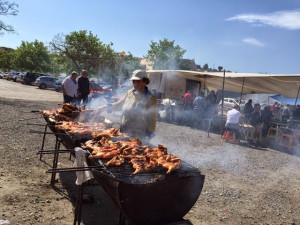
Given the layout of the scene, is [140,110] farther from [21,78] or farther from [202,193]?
[21,78]

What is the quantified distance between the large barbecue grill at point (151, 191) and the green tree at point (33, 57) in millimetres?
54400

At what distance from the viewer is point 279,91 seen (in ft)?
54.2

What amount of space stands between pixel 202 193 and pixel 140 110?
2405 mm

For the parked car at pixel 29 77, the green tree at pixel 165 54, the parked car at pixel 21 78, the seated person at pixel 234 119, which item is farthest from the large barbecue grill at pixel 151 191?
the parked car at pixel 21 78

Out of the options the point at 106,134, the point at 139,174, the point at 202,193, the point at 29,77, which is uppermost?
the point at 29,77

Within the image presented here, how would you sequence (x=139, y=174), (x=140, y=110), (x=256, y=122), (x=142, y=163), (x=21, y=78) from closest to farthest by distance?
(x=139, y=174) → (x=142, y=163) → (x=140, y=110) → (x=256, y=122) → (x=21, y=78)

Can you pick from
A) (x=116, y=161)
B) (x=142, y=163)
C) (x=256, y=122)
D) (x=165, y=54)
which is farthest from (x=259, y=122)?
(x=165, y=54)

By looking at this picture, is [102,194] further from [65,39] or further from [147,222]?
[65,39]

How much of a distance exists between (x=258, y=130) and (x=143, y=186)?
33.8 feet

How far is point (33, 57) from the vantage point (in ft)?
166

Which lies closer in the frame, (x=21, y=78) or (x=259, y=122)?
(x=259, y=122)

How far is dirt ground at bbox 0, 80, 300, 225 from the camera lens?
4.02 metres

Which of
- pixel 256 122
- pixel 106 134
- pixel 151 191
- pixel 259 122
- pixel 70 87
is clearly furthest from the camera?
pixel 256 122

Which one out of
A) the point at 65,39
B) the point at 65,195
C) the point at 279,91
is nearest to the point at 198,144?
the point at 65,195
